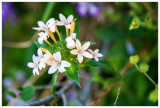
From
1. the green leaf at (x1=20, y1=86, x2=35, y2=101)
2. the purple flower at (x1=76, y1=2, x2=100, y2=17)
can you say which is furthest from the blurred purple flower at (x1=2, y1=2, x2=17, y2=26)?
the green leaf at (x1=20, y1=86, x2=35, y2=101)

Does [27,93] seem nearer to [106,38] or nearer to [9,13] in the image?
[106,38]

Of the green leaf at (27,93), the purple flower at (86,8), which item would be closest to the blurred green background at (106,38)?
the purple flower at (86,8)

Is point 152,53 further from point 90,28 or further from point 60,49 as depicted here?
point 60,49

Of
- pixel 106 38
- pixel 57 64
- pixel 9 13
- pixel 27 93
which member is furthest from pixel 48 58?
pixel 9 13

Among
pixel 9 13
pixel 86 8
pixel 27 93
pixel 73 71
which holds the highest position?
pixel 9 13

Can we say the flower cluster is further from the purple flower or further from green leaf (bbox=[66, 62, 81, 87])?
the purple flower

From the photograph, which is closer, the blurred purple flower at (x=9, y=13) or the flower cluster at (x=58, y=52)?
the flower cluster at (x=58, y=52)

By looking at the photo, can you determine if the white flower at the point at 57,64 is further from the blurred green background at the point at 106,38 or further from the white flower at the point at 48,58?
the blurred green background at the point at 106,38

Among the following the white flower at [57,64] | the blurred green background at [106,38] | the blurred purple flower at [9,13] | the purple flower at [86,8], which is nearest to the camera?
the white flower at [57,64]
